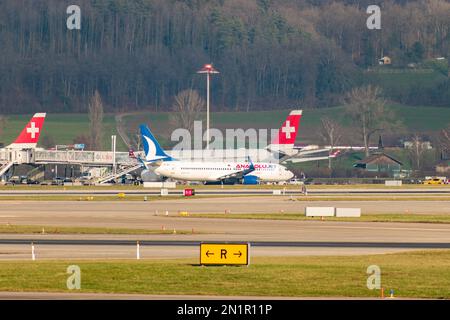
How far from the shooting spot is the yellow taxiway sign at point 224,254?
179ft

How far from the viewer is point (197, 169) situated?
508 feet

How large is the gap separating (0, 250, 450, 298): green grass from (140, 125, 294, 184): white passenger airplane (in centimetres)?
9588

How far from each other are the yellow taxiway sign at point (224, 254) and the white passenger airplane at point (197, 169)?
98589mm

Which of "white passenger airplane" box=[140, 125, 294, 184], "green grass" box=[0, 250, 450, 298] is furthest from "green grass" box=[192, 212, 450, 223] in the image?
"white passenger airplane" box=[140, 125, 294, 184]

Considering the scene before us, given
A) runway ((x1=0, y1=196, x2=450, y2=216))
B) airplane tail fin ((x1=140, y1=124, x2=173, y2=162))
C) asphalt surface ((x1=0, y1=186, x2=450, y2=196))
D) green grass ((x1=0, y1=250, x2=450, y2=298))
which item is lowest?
runway ((x1=0, y1=196, x2=450, y2=216))

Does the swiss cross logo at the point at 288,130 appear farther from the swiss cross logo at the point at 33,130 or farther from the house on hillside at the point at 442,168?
the swiss cross logo at the point at 33,130

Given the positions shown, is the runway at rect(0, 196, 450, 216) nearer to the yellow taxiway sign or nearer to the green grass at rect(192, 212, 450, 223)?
the green grass at rect(192, 212, 450, 223)

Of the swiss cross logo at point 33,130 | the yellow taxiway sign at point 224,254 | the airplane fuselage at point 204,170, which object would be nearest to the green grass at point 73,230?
the yellow taxiway sign at point 224,254

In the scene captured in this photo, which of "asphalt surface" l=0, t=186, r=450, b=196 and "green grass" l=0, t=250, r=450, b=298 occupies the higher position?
"green grass" l=0, t=250, r=450, b=298

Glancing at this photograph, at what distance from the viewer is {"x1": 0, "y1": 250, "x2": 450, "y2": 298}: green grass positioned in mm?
47875

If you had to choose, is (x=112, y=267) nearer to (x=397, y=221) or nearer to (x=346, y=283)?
(x=346, y=283)

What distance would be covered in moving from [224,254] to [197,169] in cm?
9997

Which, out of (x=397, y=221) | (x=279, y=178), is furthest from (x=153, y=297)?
(x=279, y=178)

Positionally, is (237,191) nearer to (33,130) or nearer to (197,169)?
(197,169)
